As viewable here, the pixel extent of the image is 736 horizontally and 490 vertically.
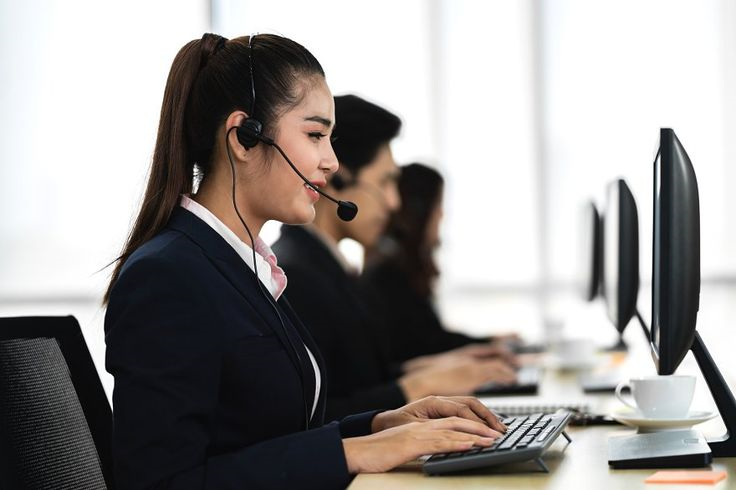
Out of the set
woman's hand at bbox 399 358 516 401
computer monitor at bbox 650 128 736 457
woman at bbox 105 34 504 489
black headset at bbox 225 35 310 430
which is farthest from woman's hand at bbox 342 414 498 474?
woman's hand at bbox 399 358 516 401

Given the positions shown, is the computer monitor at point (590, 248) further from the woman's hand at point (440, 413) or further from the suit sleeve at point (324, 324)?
the woman's hand at point (440, 413)

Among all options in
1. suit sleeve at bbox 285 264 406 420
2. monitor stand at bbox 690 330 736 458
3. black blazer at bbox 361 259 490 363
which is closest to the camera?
monitor stand at bbox 690 330 736 458

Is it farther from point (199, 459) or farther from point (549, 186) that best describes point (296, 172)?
point (549, 186)

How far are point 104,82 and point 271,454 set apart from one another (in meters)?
4.12

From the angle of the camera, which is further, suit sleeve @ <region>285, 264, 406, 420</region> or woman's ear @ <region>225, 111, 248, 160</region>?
suit sleeve @ <region>285, 264, 406, 420</region>

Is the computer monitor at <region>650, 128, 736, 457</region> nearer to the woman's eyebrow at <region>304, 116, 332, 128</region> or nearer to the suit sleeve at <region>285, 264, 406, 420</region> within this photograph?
the woman's eyebrow at <region>304, 116, 332, 128</region>

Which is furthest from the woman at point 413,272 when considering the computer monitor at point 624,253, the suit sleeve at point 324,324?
the computer monitor at point 624,253

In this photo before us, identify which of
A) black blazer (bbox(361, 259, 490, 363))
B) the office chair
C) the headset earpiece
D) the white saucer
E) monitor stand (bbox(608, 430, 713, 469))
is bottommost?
black blazer (bbox(361, 259, 490, 363))

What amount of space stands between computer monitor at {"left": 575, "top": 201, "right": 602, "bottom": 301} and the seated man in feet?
1.92

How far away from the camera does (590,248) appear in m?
2.95

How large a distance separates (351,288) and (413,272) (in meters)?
1.30

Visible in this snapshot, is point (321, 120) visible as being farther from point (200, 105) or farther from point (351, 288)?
point (351, 288)

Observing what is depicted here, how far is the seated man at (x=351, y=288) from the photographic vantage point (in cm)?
233

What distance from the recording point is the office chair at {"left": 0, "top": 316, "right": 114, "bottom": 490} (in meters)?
1.20
